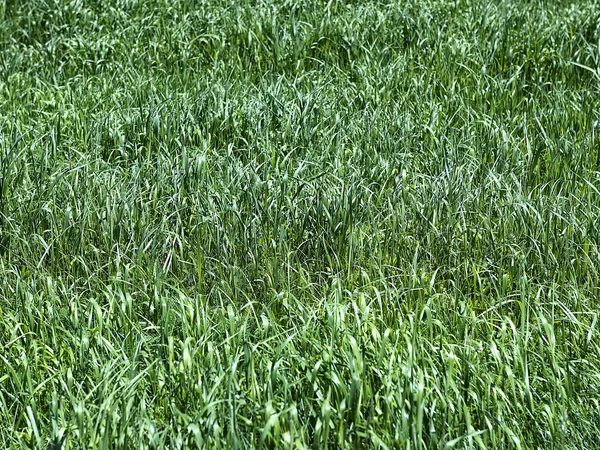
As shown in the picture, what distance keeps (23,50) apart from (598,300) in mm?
4862

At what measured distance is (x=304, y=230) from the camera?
414cm

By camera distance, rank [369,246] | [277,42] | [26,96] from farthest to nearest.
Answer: [277,42], [26,96], [369,246]

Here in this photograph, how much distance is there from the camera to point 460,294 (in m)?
3.65

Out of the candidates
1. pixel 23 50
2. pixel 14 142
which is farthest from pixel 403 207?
pixel 23 50

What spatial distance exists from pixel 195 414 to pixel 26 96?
3.97 metres

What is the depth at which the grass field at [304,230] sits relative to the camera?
9.44 feet

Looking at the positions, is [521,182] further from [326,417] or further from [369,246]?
[326,417]

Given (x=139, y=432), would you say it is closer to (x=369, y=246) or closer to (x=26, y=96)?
(x=369, y=246)

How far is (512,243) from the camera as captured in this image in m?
3.97

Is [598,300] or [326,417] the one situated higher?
[326,417]

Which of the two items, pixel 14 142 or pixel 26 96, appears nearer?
pixel 14 142

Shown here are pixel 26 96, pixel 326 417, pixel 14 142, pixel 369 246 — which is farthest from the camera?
pixel 26 96

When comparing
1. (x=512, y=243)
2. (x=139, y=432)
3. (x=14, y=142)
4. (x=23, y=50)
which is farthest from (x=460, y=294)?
(x=23, y=50)

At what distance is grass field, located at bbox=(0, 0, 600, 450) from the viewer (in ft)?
9.44
